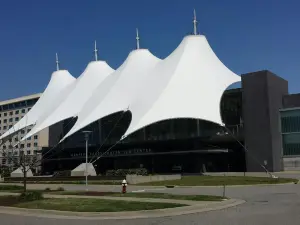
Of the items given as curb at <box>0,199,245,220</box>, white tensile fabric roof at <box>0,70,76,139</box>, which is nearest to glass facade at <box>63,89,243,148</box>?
white tensile fabric roof at <box>0,70,76,139</box>

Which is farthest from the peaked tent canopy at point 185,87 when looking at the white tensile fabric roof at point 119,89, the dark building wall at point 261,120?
the dark building wall at point 261,120

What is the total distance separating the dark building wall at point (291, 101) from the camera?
57.3 meters

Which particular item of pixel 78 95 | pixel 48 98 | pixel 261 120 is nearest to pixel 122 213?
pixel 261 120

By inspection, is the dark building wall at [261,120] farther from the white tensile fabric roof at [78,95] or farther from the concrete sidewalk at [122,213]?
the concrete sidewalk at [122,213]

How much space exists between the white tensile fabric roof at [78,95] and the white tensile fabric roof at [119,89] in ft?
13.3

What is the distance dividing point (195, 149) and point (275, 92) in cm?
1338

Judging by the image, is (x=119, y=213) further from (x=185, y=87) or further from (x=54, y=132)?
(x=54, y=132)

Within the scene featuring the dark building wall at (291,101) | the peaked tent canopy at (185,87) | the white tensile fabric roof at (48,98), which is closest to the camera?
the peaked tent canopy at (185,87)

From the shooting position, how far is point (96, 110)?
5972cm

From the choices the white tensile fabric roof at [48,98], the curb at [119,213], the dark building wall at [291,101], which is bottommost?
the curb at [119,213]

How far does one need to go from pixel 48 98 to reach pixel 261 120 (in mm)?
42291

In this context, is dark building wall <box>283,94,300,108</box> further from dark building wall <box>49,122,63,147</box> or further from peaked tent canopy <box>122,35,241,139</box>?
dark building wall <box>49,122,63,147</box>

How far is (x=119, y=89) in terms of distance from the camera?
61.8 meters

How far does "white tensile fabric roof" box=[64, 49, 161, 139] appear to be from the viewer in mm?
59312
